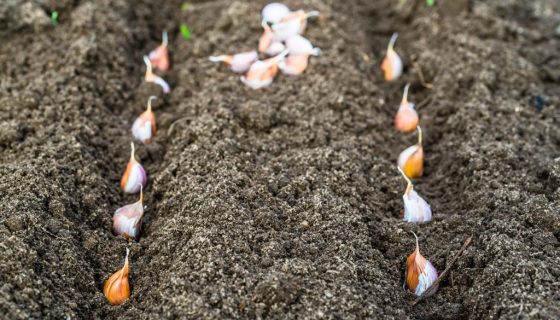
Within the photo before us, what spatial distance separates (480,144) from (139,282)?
1350 mm

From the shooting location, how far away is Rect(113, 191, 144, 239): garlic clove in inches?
88.7

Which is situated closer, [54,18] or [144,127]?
[144,127]

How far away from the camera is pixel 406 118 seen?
9.02ft

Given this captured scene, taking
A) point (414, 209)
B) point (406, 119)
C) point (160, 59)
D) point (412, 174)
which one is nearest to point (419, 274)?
point (414, 209)

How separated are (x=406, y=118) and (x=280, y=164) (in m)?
0.66

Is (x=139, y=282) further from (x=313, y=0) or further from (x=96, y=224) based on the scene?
(x=313, y=0)

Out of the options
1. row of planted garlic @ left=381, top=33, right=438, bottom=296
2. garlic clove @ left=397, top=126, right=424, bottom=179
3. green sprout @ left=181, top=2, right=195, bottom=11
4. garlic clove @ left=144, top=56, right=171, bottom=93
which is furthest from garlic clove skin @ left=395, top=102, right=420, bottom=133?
green sprout @ left=181, top=2, right=195, bottom=11

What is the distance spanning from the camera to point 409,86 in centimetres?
298

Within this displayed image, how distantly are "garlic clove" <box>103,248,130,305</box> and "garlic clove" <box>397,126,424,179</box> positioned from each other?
110 cm

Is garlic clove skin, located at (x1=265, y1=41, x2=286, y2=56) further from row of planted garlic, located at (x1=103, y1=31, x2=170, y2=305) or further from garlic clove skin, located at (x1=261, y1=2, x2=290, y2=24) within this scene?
row of planted garlic, located at (x1=103, y1=31, x2=170, y2=305)

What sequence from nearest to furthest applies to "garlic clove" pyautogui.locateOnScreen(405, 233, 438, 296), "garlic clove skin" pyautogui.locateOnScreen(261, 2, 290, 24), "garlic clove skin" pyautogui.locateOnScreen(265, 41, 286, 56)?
"garlic clove" pyautogui.locateOnScreen(405, 233, 438, 296) → "garlic clove skin" pyautogui.locateOnScreen(265, 41, 286, 56) → "garlic clove skin" pyautogui.locateOnScreen(261, 2, 290, 24)

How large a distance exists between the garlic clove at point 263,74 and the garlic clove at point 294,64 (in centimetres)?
4

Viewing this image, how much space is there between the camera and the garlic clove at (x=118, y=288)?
2.04m

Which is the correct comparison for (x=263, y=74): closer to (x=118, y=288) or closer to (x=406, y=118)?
(x=406, y=118)
